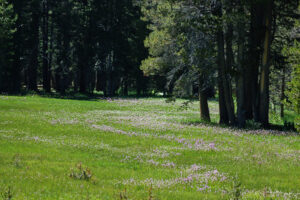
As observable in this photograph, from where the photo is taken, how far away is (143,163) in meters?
11.3

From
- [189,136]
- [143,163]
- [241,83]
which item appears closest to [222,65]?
[241,83]

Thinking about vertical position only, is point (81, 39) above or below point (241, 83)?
above

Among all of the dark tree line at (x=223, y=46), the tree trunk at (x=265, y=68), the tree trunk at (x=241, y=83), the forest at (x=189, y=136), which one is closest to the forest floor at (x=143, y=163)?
the forest at (x=189, y=136)

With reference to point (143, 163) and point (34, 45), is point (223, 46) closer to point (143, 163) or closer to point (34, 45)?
point (143, 163)

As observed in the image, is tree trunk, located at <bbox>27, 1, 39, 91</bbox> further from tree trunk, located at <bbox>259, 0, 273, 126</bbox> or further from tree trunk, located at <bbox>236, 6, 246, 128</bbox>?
tree trunk, located at <bbox>259, 0, 273, 126</bbox>

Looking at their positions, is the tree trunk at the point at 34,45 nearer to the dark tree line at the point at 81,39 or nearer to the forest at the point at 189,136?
the dark tree line at the point at 81,39

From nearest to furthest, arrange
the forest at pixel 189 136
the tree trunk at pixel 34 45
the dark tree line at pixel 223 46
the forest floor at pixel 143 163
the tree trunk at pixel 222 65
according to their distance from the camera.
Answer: the forest floor at pixel 143 163 < the forest at pixel 189 136 < the dark tree line at pixel 223 46 < the tree trunk at pixel 222 65 < the tree trunk at pixel 34 45

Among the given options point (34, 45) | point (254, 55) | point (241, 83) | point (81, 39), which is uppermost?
point (81, 39)

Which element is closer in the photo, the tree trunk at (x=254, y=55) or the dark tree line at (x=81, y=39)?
the tree trunk at (x=254, y=55)

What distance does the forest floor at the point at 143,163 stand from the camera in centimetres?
801

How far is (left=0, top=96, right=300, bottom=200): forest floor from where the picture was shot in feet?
26.3

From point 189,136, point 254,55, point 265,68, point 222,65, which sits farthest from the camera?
point 254,55

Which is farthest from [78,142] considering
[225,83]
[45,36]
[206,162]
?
[45,36]

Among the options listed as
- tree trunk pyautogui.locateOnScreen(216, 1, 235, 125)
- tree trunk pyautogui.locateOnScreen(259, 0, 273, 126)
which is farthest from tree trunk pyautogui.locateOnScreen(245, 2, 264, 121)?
tree trunk pyautogui.locateOnScreen(216, 1, 235, 125)
